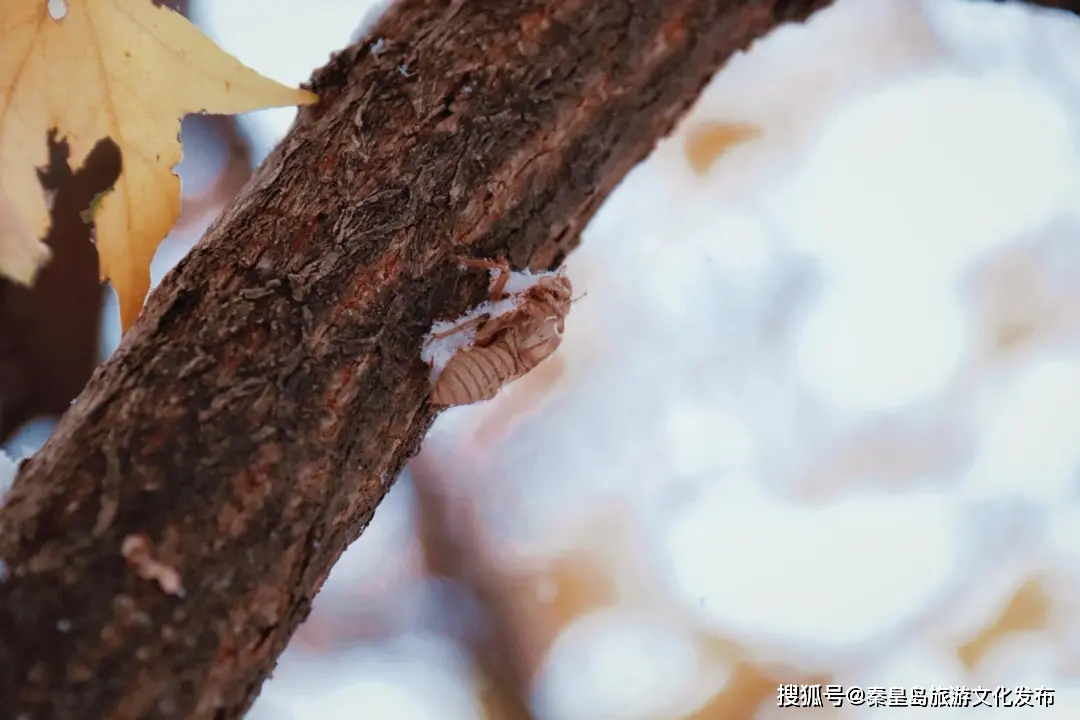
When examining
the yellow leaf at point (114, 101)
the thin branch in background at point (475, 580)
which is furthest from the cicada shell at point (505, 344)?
the thin branch in background at point (475, 580)

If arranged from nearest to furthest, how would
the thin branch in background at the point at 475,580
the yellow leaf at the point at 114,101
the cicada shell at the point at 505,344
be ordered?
1. the yellow leaf at the point at 114,101
2. the cicada shell at the point at 505,344
3. the thin branch in background at the point at 475,580

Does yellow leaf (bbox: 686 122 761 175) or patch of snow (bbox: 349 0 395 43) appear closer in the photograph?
patch of snow (bbox: 349 0 395 43)

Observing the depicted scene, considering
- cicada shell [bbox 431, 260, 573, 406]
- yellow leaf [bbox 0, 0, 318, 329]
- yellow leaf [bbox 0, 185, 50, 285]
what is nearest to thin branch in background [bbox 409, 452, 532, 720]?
cicada shell [bbox 431, 260, 573, 406]

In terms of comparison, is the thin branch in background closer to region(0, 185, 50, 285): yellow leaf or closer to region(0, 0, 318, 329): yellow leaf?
region(0, 185, 50, 285): yellow leaf

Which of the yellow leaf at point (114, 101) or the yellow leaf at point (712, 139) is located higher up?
the yellow leaf at point (712, 139)

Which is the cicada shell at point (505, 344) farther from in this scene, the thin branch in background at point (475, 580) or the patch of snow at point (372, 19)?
the thin branch in background at point (475, 580)

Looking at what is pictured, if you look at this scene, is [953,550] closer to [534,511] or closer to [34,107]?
[534,511]

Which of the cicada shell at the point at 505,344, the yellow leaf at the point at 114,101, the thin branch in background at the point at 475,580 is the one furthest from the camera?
the thin branch in background at the point at 475,580
